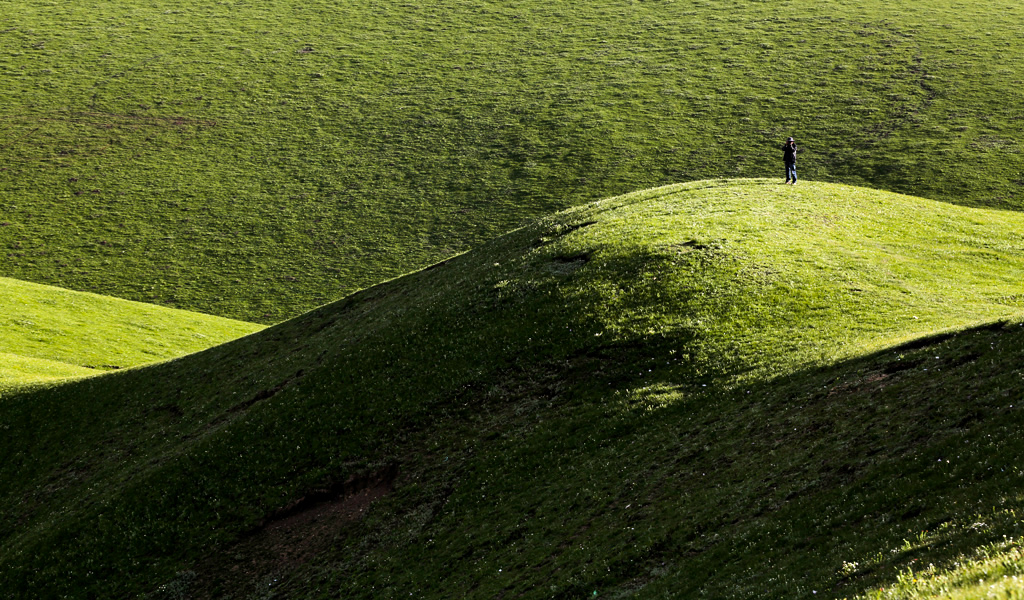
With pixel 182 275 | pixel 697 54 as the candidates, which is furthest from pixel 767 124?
pixel 182 275

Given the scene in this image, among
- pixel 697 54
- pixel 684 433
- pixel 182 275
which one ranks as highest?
pixel 697 54

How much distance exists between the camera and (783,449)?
23531 millimetres

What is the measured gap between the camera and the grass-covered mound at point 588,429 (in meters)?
19.4

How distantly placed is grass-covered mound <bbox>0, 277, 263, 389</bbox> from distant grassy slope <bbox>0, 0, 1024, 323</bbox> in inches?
281

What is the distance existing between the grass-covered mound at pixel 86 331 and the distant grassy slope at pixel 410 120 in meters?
7.12

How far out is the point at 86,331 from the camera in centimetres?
7238

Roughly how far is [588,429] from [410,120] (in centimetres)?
9713

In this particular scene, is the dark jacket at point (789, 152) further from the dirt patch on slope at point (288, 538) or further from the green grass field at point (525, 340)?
the dirt patch on slope at point (288, 538)

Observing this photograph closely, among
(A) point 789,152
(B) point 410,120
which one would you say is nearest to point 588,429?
(A) point 789,152

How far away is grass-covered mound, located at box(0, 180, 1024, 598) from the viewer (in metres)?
19.4

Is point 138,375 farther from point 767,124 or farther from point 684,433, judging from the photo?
point 767,124

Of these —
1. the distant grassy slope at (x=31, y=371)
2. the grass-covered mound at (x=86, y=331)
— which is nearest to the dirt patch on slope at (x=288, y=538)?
the distant grassy slope at (x=31, y=371)

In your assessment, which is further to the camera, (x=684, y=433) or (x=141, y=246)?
(x=141, y=246)

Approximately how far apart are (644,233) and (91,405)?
38.5 metres
